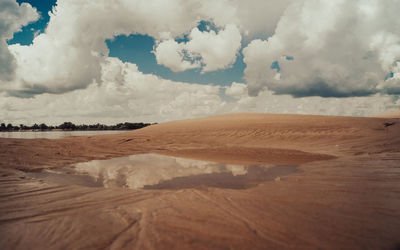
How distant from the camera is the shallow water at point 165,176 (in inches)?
168

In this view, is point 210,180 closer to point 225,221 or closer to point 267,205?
point 267,205

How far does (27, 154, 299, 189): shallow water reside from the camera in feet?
14.0

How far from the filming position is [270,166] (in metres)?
5.96

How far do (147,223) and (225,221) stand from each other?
3.11 feet

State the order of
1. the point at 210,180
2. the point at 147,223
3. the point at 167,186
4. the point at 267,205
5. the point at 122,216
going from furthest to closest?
the point at 210,180
the point at 167,186
the point at 267,205
the point at 122,216
the point at 147,223

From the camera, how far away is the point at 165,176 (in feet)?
16.4

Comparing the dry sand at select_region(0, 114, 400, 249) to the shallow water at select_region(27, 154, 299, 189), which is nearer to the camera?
the dry sand at select_region(0, 114, 400, 249)

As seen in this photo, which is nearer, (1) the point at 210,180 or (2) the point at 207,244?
(2) the point at 207,244

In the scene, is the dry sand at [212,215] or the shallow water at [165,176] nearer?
the dry sand at [212,215]

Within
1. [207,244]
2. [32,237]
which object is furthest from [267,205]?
[32,237]

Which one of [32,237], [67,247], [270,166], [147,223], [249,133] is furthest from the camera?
[249,133]

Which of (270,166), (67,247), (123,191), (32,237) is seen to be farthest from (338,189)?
(32,237)

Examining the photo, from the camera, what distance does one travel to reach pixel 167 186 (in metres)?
4.16

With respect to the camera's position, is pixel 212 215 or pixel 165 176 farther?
pixel 165 176
